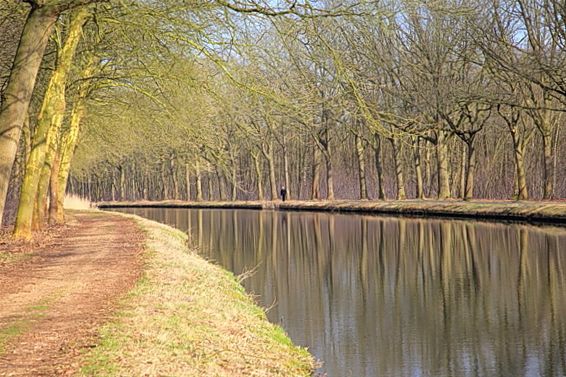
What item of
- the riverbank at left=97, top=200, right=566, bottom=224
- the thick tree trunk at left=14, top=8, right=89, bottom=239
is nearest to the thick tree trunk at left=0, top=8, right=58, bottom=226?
the thick tree trunk at left=14, top=8, right=89, bottom=239

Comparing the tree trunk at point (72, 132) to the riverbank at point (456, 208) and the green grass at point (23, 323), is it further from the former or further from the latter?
the riverbank at point (456, 208)

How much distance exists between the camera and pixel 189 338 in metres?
8.43

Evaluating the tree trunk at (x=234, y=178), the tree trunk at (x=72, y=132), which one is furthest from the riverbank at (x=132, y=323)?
the tree trunk at (x=72, y=132)

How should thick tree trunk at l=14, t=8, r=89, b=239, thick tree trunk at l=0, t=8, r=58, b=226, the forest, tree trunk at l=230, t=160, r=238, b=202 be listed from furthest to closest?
thick tree trunk at l=14, t=8, r=89, b=239 → tree trunk at l=230, t=160, r=238, b=202 → the forest → thick tree trunk at l=0, t=8, r=58, b=226

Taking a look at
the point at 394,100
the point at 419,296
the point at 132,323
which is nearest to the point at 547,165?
the point at 394,100

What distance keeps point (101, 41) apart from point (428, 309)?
13232mm

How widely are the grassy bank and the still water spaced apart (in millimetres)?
1147

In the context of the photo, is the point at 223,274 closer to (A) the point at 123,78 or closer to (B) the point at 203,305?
(B) the point at 203,305

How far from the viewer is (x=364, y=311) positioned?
14.0 metres

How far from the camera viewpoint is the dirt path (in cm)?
725

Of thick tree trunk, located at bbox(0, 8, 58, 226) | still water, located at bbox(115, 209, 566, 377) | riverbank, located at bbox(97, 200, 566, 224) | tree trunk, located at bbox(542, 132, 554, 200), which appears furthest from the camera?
tree trunk, located at bbox(542, 132, 554, 200)

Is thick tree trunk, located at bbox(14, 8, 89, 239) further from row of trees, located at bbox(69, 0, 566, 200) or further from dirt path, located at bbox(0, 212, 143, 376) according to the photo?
row of trees, located at bbox(69, 0, 566, 200)

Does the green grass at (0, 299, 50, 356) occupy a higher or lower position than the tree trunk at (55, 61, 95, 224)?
lower

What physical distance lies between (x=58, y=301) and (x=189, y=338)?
3204 millimetres
